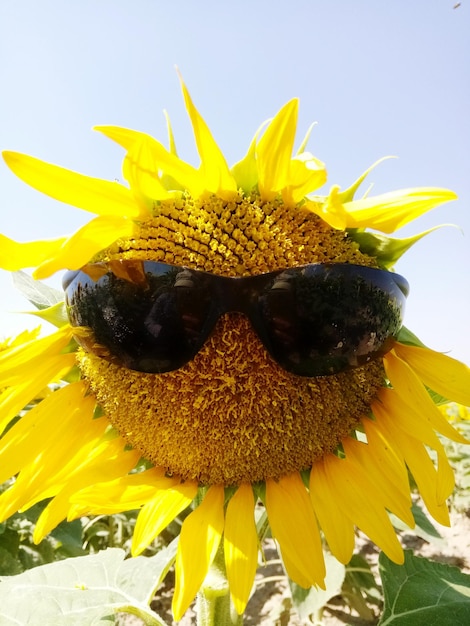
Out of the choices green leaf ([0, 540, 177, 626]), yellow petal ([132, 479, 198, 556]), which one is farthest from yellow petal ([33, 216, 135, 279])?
green leaf ([0, 540, 177, 626])

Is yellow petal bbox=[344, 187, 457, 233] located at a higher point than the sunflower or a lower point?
higher

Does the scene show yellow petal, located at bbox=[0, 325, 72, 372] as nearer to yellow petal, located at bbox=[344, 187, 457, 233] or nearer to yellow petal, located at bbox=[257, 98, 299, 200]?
yellow petal, located at bbox=[257, 98, 299, 200]

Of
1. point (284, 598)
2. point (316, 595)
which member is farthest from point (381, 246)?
point (284, 598)

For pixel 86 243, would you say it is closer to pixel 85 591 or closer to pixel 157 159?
pixel 157 159

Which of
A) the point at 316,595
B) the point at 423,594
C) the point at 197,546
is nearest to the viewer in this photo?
the point at 197,546

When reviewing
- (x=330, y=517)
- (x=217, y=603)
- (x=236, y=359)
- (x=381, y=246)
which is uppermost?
(x=381, y=246)

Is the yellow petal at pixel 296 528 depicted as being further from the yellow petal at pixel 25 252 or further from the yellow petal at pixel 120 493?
the yellow petal at pixel 25 252
